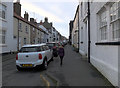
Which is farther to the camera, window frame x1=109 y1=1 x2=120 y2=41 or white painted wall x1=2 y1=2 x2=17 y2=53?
white painted wall x1=2 y1=2 x2=17 y2=53

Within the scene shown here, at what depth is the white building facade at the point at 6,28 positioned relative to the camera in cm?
1393

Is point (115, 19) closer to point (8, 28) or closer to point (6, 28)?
point (6, 28)

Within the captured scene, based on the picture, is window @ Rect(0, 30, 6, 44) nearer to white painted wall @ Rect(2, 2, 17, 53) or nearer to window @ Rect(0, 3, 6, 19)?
white painted wall @ Rect(2, 2, 17, 53)

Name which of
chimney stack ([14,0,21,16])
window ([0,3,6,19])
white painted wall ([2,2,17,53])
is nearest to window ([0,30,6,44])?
white painted wall ([2,2,17,53])

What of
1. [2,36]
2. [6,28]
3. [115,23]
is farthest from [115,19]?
[6,28]

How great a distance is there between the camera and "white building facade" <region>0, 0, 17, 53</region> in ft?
45.7

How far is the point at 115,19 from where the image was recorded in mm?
4676

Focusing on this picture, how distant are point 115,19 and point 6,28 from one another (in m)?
14.1

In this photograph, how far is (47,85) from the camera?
4520mm

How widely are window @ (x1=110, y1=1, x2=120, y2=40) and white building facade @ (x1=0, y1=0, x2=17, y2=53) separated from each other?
42.3ft

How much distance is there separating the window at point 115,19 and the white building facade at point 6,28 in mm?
12896

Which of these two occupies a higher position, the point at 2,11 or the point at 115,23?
the point at 2,11

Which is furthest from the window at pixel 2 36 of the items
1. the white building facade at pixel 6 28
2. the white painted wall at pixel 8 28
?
the white painted wall at pixel 8 28

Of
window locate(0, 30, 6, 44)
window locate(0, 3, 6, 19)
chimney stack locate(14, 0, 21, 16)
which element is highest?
chimney stack locate(14, 0, 21, 16)
